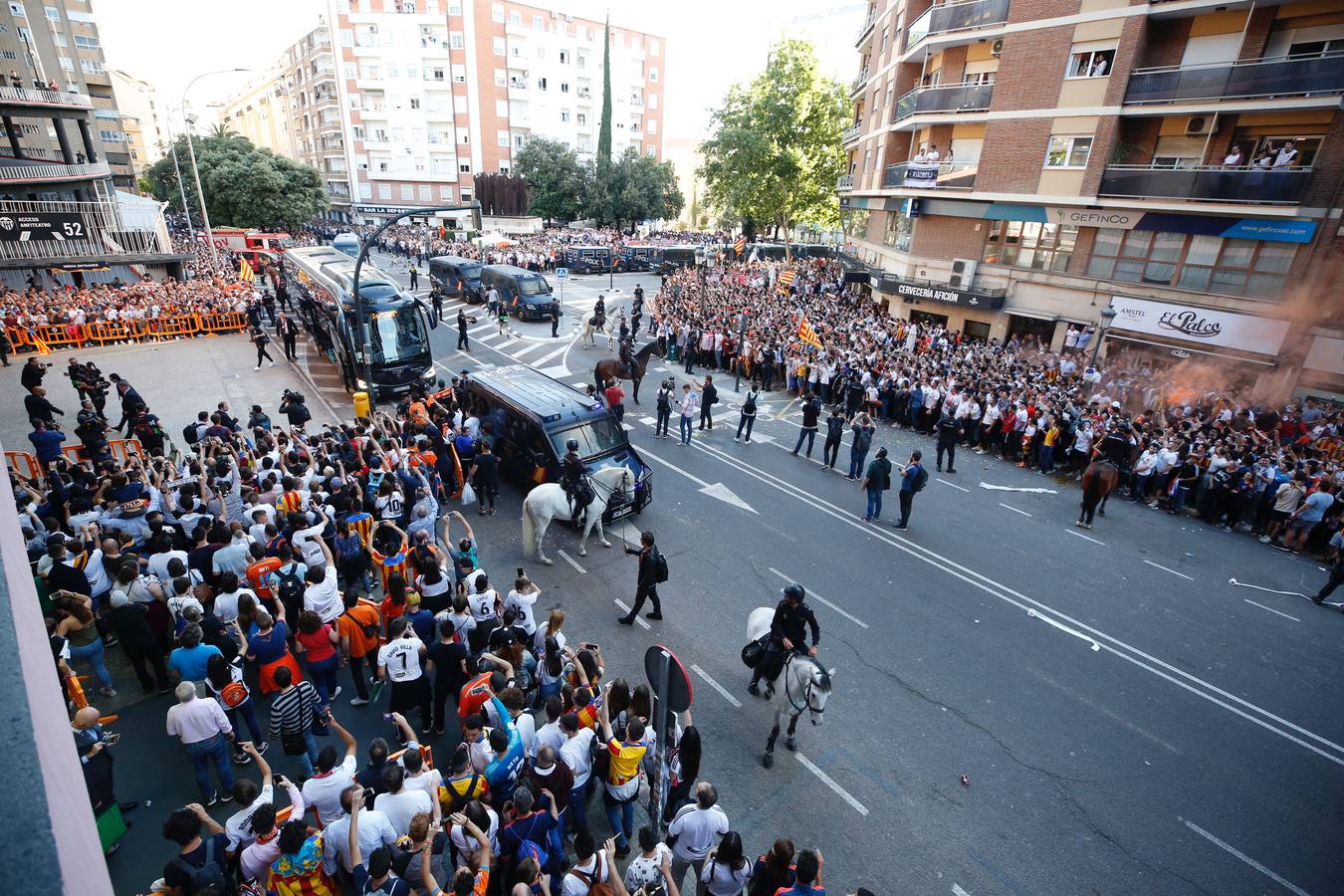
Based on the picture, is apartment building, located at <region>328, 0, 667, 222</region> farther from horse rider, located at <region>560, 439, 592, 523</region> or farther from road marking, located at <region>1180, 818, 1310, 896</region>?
road marking, located at <region>1180, 818, 1310, 896</region>

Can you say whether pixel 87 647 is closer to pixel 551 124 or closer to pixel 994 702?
pixel 994 702

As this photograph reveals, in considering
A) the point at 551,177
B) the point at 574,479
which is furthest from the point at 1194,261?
the point at 551,177

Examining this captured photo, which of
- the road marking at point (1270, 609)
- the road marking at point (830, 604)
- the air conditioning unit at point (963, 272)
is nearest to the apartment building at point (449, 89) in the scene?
the air conditioning unit at point (963, 272)

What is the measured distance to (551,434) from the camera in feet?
37.2

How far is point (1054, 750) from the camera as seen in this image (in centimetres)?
714

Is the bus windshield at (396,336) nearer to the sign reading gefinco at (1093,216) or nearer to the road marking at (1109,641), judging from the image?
the road marking at (1109,641)

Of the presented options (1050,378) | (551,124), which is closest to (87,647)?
(1050,378)

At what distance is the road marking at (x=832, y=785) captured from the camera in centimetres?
631

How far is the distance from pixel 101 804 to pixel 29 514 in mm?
5408

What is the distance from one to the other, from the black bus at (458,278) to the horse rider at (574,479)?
2538cm

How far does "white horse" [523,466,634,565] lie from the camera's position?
386 inches

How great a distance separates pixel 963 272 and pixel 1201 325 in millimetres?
8740

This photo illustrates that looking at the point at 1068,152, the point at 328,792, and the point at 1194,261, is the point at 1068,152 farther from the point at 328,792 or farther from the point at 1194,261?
the point at 328,792

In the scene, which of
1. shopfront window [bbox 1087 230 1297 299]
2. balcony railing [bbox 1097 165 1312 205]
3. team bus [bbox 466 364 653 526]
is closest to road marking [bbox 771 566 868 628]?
team bus [bbox 466 364 653 526]
